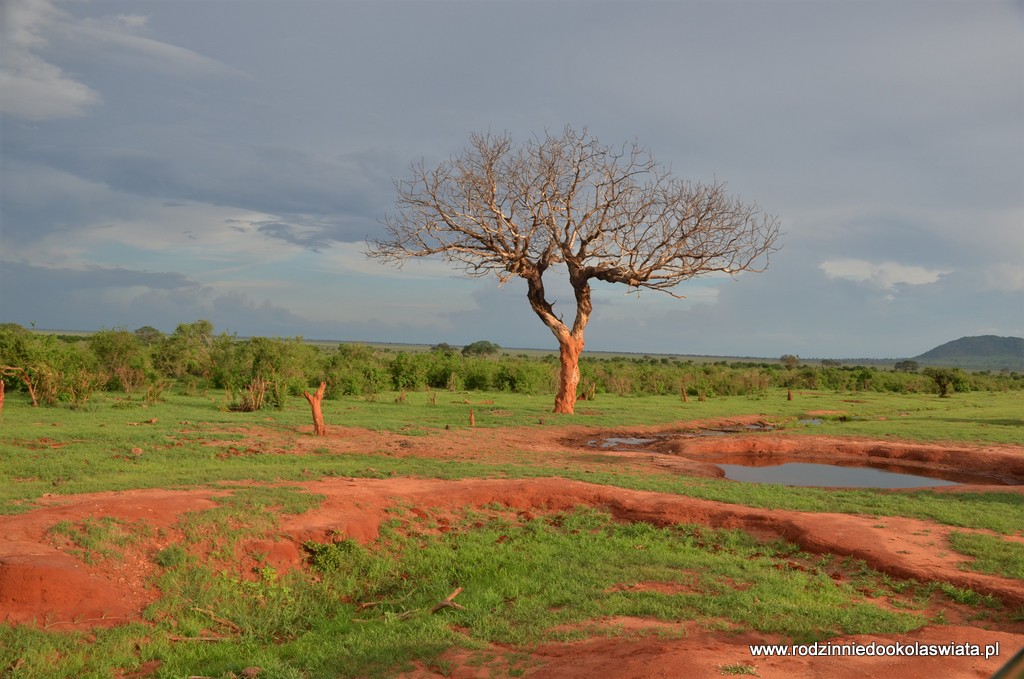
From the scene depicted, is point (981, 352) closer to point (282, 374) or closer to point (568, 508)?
point (282, 374)

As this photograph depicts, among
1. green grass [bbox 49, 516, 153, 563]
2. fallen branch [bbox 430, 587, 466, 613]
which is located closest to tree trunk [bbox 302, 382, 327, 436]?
green grass [bbox 49, 516, 153, 563]

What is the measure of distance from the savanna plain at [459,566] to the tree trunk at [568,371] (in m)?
9.75

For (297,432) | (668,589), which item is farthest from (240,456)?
(668,589)

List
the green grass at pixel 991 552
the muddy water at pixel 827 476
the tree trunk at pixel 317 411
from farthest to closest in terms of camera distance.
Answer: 1. the tree trunk at pixel 317 411
2. the muddy water at pixel 827 476
3. the green grass at pixel 991 552

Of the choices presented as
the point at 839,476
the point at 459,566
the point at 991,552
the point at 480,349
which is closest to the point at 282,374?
the point at 839,476

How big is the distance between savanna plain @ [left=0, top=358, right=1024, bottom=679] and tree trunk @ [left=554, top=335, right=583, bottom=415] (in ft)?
32.0

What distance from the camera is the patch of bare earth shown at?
15.9 ft

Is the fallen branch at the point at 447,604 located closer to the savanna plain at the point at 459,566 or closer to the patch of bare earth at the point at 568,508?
the savanna plain at the point at 459,566

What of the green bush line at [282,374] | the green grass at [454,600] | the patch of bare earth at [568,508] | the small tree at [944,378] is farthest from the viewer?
the small tree at [944,378]

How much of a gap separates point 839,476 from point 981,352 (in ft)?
664

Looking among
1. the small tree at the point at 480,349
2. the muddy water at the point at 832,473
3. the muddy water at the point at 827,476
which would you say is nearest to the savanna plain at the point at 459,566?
the muddy water at the point at 827,476

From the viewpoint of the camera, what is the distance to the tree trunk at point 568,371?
82.0 feet

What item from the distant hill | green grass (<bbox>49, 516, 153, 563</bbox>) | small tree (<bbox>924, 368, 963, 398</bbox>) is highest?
the distant hill

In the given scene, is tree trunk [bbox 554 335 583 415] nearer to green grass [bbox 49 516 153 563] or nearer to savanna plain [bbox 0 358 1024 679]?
savanna plain [bbox 0 358 1024 679]
